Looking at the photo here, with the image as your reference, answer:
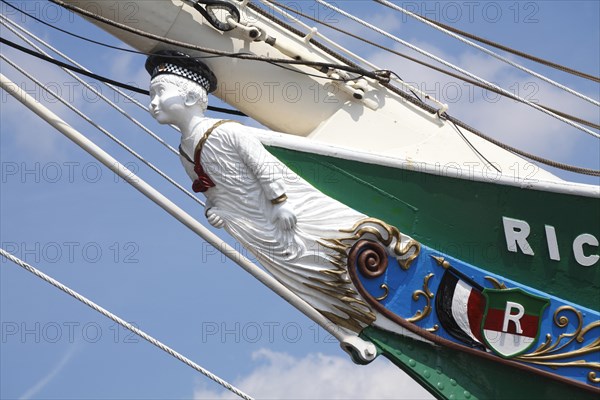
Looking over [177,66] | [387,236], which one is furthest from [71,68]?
[387,236]

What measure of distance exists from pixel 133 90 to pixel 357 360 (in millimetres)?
2116

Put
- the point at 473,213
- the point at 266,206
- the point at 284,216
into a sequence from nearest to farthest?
1. the point at 284,216
2. the point at 266,206
3. the point at 473,213

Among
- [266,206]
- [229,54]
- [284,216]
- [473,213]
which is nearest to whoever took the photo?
[284,216]

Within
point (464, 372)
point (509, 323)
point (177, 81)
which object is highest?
point (177, 81)

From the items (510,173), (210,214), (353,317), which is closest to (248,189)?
(210,214)

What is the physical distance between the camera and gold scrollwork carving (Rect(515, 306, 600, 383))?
8117 millimetres

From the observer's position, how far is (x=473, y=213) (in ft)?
27.0

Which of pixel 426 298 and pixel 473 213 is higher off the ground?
pixel 473 213

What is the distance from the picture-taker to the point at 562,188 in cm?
811

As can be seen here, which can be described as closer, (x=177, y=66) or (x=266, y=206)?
(x=266, y=206)

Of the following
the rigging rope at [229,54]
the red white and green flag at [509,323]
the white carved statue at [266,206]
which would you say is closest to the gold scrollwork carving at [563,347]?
the red white and green flag at [509,323]

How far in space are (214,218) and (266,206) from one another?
0.31m

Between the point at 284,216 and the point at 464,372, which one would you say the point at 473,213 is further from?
the point at 284,216

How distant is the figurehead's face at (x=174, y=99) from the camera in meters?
8.07
